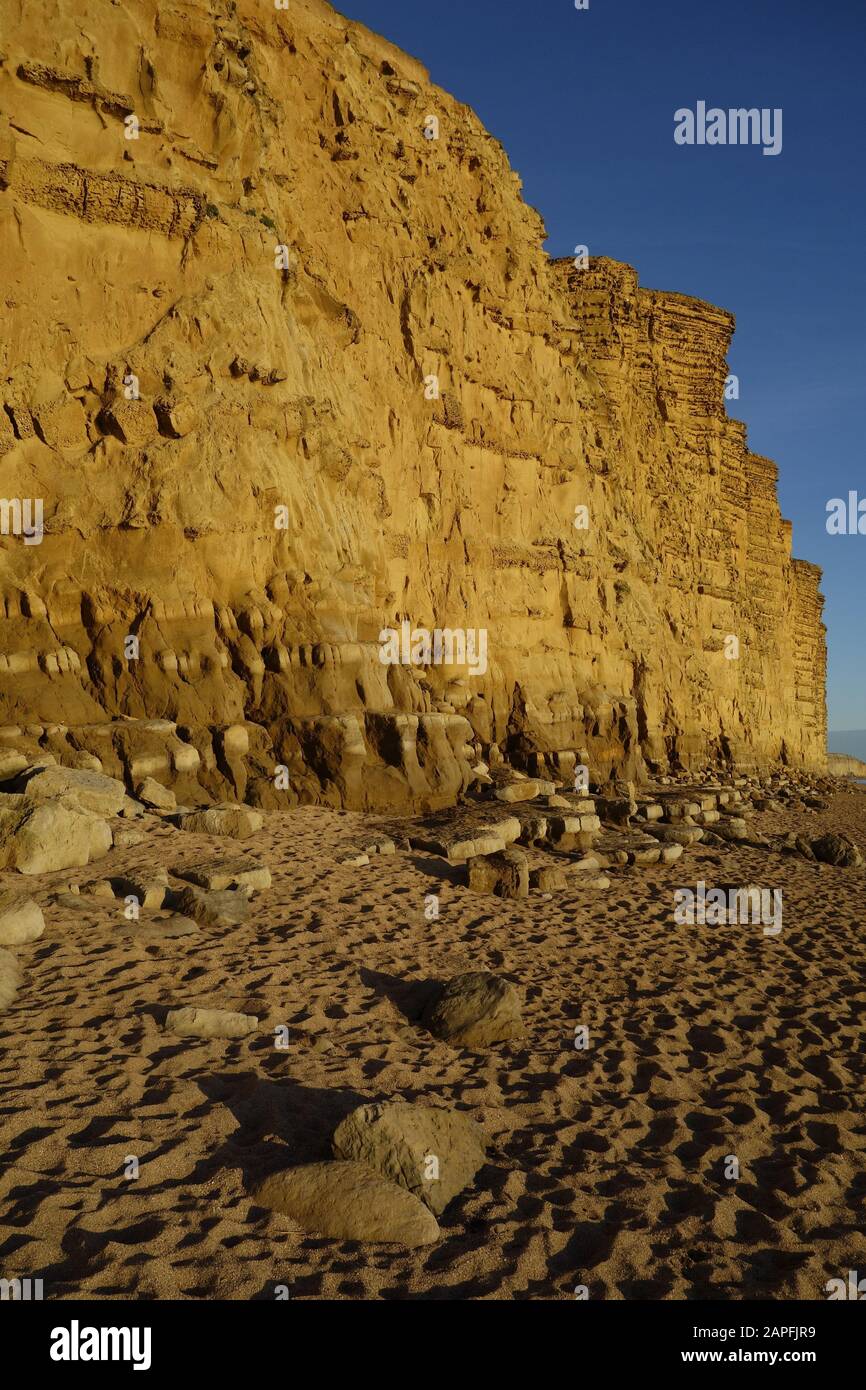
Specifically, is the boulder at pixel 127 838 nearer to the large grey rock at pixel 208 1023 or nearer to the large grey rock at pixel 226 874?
the large grey rock at pixel 226 874

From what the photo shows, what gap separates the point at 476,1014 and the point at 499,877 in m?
4.04

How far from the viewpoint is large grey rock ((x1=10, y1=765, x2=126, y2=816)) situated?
838cm

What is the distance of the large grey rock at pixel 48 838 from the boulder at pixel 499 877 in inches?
163

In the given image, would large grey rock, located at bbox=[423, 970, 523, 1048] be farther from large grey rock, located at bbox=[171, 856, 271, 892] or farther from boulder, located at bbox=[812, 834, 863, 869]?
boulder, located at bbox=[812, 834, 863, 869]

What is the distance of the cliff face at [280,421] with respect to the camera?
11867mm

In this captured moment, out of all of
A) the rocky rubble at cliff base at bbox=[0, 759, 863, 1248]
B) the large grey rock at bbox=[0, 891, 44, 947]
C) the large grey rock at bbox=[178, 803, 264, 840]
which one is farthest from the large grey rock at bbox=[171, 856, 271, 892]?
the large grey rock at bbox=[0, 891, 44, 947]

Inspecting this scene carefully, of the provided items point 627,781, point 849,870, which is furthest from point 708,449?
point 849,870

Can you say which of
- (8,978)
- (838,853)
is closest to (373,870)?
(8,978)

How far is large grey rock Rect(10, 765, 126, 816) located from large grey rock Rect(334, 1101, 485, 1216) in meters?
5.55

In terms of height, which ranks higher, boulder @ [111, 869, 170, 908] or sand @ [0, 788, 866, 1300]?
boulder @ [111, 869, 170, 908]

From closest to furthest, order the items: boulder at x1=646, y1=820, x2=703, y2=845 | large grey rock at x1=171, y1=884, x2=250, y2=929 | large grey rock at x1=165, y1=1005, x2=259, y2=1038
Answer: large grey rock at x1=165, y1=1005, x2=259, y2=1038 → large grey rock at x1=171, y1=884, x2=250, y2=929 → boulder at x1=646, y1=820, x2=703, y2=845

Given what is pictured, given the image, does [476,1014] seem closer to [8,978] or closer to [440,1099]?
[440,1099]

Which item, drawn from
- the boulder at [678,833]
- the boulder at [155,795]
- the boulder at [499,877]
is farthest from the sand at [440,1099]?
the boulder at [678,833]
